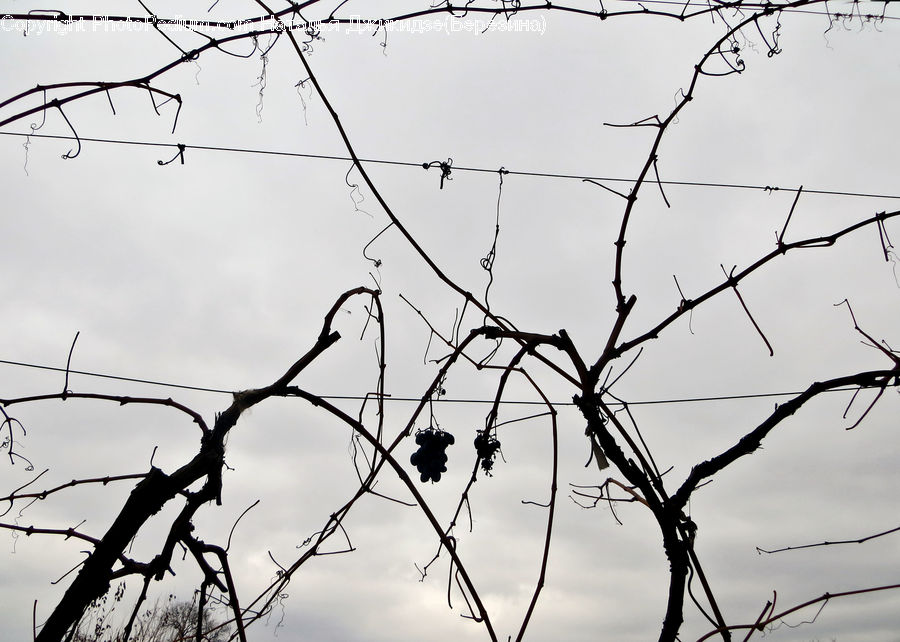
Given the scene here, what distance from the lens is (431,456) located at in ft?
3.74

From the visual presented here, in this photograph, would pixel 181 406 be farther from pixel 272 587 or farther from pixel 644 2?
pixel 644 2

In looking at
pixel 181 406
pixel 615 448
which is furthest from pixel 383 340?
pixel 615 448

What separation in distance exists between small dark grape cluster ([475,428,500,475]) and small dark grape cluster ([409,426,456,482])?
0.21 ft

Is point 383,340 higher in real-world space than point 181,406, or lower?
higher

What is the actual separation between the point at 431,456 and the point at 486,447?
0.32 feet

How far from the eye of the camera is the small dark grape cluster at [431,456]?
1.14 m

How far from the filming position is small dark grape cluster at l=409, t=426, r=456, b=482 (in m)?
1.14

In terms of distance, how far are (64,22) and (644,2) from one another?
104 centimetres

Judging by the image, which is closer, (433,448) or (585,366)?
(585,366)

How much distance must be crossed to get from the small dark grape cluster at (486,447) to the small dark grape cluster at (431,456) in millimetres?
63

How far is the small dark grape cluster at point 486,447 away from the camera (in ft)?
3.60

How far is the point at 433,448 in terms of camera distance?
1.14 m

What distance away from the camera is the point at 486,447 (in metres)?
1.11

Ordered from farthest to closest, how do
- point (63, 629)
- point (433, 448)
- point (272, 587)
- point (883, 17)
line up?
point (883, 17) → point (433, 448) → point (272, 587) → point (63, 629)
